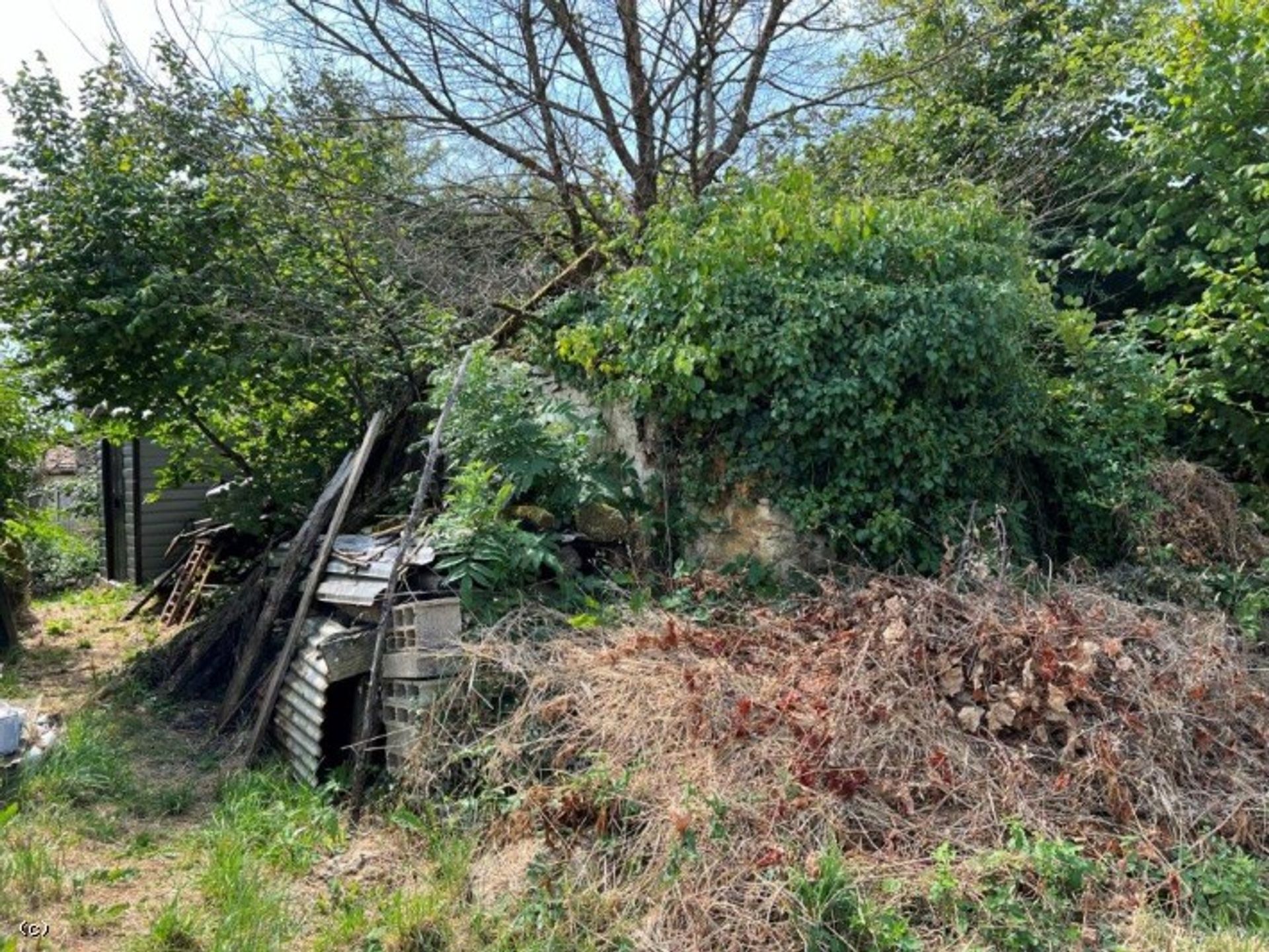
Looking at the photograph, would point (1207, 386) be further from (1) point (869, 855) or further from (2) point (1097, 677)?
(1) point (869, 855)

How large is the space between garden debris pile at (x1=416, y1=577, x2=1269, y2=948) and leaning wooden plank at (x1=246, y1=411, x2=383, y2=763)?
1.60m

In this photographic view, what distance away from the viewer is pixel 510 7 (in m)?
7.07

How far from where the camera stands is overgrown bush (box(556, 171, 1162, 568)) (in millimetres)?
5418

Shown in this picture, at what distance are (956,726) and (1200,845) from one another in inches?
37.0

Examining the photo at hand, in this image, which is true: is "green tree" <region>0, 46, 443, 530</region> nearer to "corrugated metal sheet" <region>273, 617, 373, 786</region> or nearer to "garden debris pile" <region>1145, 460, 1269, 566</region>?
"corrugated metal sheet" <region>273, 617, 373, 786</region>

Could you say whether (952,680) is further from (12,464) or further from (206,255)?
(12,464)

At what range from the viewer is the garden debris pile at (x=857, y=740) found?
3361 millimetres

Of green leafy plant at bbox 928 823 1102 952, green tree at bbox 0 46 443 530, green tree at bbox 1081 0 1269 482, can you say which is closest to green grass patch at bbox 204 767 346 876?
green leafy plant at bbox 928 823 1102 952

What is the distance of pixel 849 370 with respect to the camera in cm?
545

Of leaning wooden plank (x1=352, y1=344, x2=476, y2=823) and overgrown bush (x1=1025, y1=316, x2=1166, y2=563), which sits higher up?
overgrown bush (x1=1025, y1=316, x2=1166, y2=563)

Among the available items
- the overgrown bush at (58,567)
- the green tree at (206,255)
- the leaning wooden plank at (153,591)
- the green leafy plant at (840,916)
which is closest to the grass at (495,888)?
the green leafy plant at (840,916)

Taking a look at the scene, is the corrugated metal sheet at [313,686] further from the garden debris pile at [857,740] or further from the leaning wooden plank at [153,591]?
the leaning wooden plank at [153,591]

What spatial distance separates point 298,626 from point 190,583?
478 centimetres

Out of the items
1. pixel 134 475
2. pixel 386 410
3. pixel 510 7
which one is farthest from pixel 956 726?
pixel 134 475
